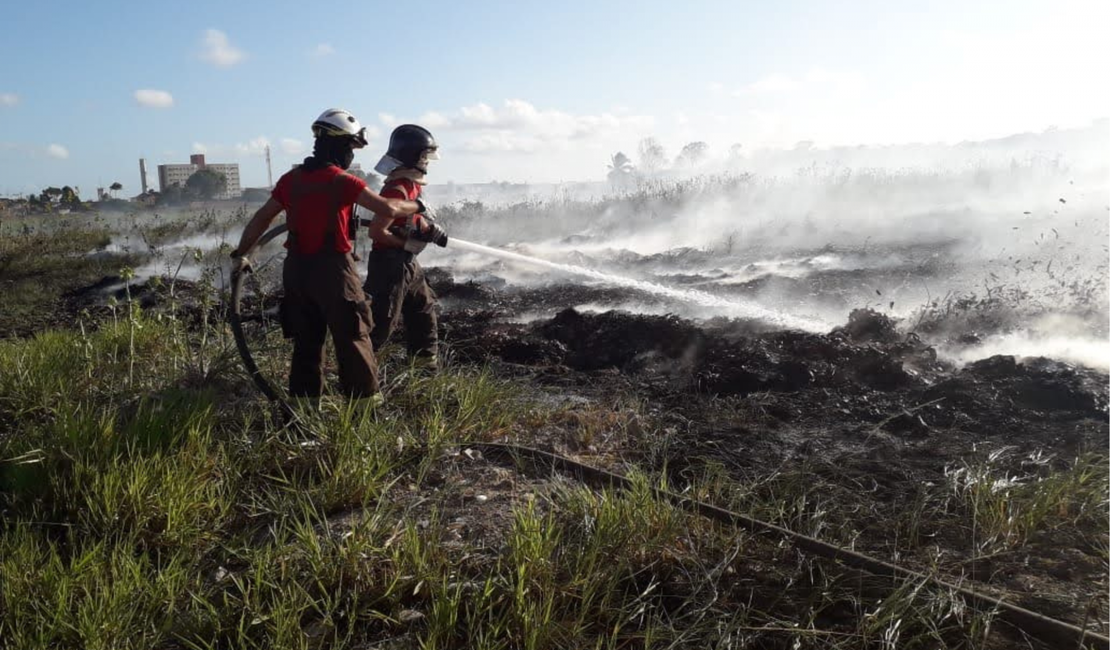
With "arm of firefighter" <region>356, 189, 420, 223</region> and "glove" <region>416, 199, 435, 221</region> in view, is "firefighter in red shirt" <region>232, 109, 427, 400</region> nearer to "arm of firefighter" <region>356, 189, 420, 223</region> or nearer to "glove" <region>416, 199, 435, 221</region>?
"arm of firefighter" <region>356, 189, 420, 223</region>

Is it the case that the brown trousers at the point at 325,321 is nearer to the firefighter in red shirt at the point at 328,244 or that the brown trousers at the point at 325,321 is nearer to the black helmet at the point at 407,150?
the firefighter in red shirt at the point at 328,244

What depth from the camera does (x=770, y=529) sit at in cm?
302

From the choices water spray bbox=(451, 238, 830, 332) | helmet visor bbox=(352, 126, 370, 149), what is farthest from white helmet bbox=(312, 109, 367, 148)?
water spray bbox=(451, 238, 830, 332)

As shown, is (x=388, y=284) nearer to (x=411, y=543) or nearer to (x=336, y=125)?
(x=336, y=125)

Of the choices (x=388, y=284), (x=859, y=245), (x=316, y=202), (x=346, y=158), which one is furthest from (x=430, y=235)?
(x=859, y=245)

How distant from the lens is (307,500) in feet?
10.9

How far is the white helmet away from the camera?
3922 mm

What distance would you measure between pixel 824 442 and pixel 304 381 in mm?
3017

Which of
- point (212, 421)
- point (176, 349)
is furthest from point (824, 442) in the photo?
point (176, 349)

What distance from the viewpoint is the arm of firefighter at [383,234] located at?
450 cm

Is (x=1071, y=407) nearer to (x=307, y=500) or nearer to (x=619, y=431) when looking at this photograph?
(x=619, y=431)

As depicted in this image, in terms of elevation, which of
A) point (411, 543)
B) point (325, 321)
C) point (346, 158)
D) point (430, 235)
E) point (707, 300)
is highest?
point (346, 158)

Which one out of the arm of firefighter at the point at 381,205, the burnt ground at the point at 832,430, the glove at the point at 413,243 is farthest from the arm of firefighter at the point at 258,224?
the burnt ground at the point at 832,430

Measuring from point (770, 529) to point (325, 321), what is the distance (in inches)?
103
